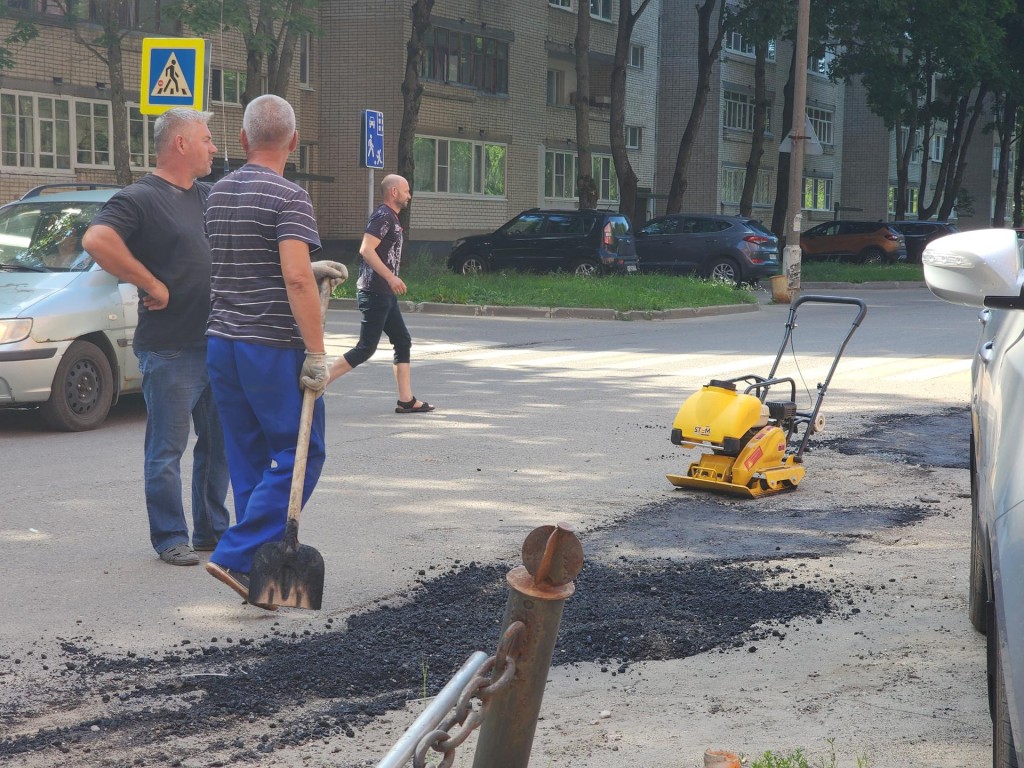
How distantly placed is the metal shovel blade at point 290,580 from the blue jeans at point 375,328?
588 cm

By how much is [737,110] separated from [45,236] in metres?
47.4

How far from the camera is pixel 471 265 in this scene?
98.6 ft

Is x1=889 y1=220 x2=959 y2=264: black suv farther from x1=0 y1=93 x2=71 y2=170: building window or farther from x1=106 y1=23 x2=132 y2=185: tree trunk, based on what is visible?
x1=106 y1=23 x2=132 y2=185: tree trunk

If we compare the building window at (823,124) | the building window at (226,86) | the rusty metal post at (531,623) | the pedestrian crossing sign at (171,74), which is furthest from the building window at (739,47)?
the rusty metal post at (531,623)

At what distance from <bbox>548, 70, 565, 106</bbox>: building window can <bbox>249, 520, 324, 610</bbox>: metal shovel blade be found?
4122cm

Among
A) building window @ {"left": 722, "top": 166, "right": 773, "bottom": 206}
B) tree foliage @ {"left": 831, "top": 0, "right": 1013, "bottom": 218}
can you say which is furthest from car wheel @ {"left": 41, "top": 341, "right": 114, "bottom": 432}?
building window @ {"left": 722, "top": 166, "right": 773, "bottom": 206}

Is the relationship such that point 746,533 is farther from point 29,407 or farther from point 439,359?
point 439,359

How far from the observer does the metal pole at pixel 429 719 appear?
6.98ft

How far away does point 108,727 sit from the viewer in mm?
3994

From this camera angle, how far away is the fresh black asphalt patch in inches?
157

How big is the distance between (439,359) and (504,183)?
27.6 meters

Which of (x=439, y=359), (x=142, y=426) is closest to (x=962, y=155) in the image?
(x=439, y=359)

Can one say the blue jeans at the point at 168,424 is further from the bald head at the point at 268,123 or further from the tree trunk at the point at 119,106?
the tree trunk at the point at 119,106

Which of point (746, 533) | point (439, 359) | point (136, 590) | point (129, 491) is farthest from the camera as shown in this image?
point (439, 359)
